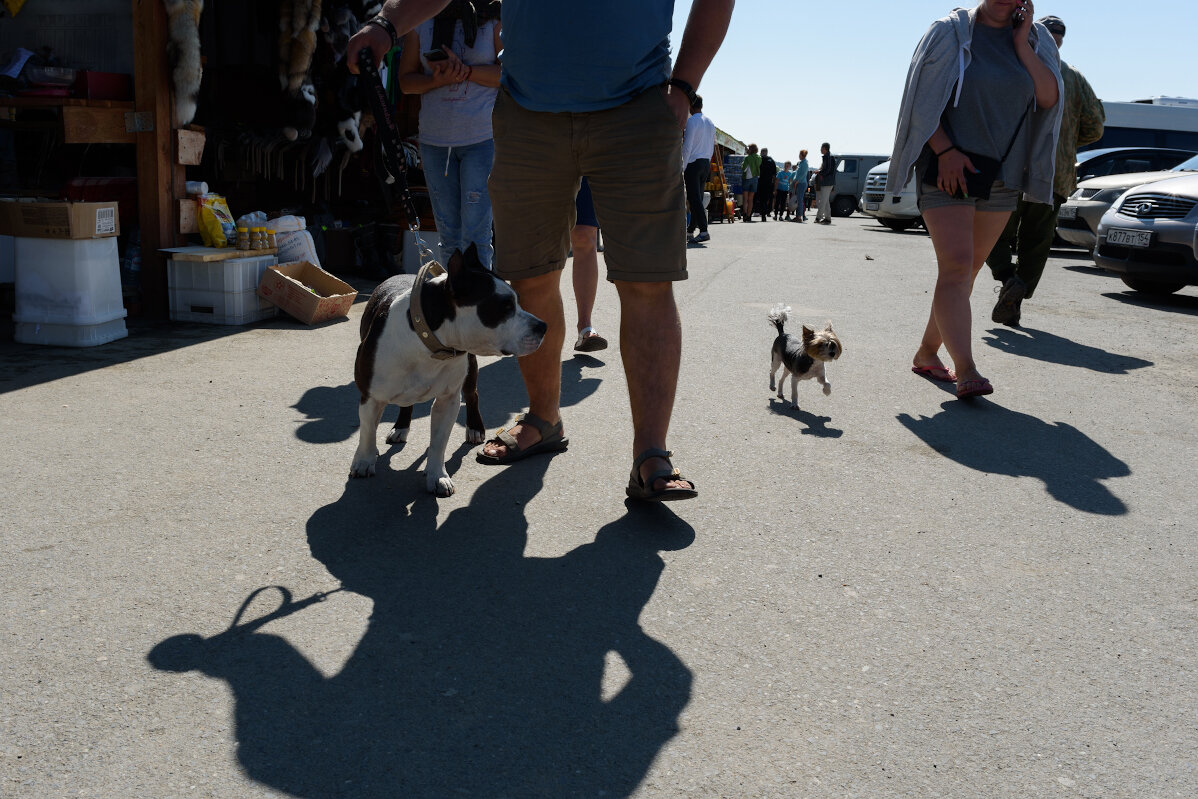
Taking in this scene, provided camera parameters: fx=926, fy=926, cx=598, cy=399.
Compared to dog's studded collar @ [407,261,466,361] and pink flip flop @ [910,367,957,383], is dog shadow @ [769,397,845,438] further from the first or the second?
dog's studded collar @ [407,261,466,361]

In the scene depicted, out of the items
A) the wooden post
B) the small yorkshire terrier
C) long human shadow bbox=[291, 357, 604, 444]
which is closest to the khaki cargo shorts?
long human shadow bbox=[291, 357, 604, 444]

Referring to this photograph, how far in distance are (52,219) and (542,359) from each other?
3355mm

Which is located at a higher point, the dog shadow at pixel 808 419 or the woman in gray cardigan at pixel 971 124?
the woman in gray cardigan at pixel 971 124

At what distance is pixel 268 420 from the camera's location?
405 centimetres

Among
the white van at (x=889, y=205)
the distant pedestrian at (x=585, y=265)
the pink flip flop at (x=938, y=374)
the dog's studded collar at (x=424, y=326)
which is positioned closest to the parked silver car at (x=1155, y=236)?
the pink flip flop at (x=938, y=374)

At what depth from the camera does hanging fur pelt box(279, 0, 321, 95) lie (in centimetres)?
738

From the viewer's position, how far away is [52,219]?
5.18m

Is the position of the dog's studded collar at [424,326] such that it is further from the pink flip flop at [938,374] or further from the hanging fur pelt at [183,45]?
the hanging fur pelt at [183,45]

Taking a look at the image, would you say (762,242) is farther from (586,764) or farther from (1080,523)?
(586,764)

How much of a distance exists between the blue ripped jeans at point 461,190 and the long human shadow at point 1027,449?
2.36 m

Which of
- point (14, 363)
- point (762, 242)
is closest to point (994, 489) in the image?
point (14, 363)

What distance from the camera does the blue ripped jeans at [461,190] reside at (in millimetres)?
4733

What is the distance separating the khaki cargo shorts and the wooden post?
3.81 meters

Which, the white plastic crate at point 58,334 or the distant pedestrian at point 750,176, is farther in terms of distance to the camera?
the distant pedestrian at point 750,176
